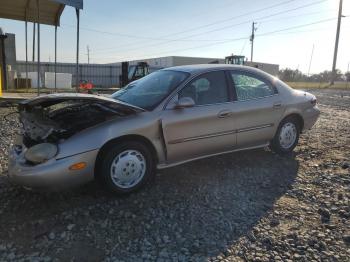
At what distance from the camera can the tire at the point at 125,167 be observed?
401 centimetres

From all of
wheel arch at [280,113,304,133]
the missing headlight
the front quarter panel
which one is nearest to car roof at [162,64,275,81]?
wheel arch at [280,113,304,133]

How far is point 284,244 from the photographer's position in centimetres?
333

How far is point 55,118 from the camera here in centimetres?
459

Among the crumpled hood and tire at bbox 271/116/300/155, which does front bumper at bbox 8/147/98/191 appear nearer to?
the crumpled hood

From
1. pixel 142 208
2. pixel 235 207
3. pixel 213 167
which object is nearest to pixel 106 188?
pixel 142 208

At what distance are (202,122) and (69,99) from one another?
1.70 metres

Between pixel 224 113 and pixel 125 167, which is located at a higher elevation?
pixel 224 113

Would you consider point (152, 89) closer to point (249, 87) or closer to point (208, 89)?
point (208, 89)

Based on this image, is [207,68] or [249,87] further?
[249,87]

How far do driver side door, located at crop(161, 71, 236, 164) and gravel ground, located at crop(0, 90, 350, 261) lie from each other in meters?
0.41

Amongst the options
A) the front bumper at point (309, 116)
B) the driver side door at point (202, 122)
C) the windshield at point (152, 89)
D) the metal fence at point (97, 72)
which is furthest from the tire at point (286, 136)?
the metal fence at point (97, 72)

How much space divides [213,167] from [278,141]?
1293mm

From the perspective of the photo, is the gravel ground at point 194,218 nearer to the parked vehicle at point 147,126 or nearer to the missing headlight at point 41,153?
the parked vehicle at point 147,126

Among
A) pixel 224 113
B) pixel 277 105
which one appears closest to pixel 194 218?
pixel 224 113
